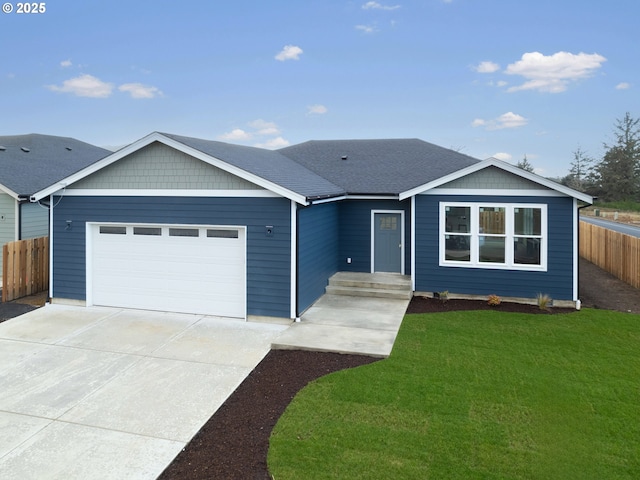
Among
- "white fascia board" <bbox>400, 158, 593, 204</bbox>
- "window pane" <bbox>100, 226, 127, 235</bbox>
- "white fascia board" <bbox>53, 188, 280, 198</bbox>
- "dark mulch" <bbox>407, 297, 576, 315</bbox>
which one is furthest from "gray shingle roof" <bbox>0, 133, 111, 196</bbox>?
"dark mulch" <bbox>407, 297, 576, 315</bbox>

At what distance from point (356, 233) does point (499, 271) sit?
4.30 m

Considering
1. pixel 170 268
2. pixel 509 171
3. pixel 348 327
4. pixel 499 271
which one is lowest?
pixel 348 327

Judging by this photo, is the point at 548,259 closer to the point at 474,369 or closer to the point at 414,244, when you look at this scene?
the point at 414,244

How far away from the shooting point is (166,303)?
11.3 metres

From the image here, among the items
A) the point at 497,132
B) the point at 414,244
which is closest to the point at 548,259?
the point at 414,244

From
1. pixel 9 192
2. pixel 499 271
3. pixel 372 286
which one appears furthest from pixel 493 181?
pixel 9 192

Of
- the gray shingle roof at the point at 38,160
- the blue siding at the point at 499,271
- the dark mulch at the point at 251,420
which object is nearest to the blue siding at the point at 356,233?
the blue siding at the point at 499,271

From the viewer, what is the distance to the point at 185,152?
1059 centimetres

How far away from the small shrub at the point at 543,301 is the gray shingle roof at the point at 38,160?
1547 cm

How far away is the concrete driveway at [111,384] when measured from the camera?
520 cm

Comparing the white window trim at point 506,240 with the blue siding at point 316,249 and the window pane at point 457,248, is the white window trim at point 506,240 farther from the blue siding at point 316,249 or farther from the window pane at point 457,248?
the blue siding at point 316,249

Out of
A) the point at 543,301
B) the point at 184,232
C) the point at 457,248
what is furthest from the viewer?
the point at 457,248

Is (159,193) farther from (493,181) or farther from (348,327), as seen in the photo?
(493,181)

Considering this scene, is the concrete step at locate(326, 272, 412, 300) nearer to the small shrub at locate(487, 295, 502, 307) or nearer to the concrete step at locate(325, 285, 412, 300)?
the concrete step at locate(325, 285, 412, 300)
